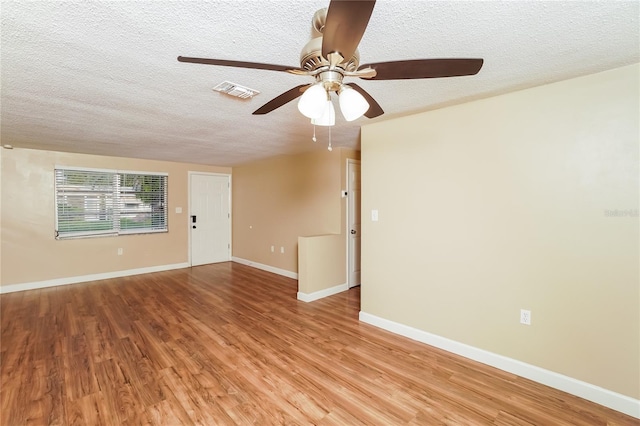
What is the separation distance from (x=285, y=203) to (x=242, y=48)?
12.5 ft

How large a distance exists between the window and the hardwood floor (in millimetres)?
1584

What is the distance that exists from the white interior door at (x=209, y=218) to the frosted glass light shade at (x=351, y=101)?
5.48 metres

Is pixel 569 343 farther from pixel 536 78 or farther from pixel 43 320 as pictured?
pixel 43 320

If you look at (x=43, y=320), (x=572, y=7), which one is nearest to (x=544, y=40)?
(x=572, y=7)

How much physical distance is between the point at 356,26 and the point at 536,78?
1.76 m

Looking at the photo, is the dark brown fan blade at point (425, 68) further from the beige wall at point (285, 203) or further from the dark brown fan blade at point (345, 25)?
the beige wall at point (285, 203)

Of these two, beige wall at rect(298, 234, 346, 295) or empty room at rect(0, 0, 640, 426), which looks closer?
empty room at rect(0, 0, 640, 426)

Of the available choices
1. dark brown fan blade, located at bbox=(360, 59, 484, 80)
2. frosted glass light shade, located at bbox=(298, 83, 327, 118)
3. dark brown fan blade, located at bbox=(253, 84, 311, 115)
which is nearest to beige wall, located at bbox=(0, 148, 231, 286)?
dark brown fan blade, located at bbox=(253, 84, 311, 115)

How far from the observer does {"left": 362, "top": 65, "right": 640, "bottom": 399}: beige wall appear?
190 centimetres

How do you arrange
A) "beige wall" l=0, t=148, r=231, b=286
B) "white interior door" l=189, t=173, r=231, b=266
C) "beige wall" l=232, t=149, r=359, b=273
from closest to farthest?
"beige wall" l=0, t=148, r=231, b=286, "beige wall" l=232, t=149, r=359, b=273, "white interior door" l=189, t=173, r=231, b=266

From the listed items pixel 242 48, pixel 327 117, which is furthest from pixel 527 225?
pixel 242 48

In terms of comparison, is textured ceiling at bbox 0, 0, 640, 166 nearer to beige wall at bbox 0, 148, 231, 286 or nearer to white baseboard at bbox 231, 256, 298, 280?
beige wall at bbox 0, 148, 231, 286

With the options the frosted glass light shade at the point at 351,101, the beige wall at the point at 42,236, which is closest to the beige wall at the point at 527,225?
the frosted glass light shade at the point at 351,101

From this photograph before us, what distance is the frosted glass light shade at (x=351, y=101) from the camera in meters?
1.30
